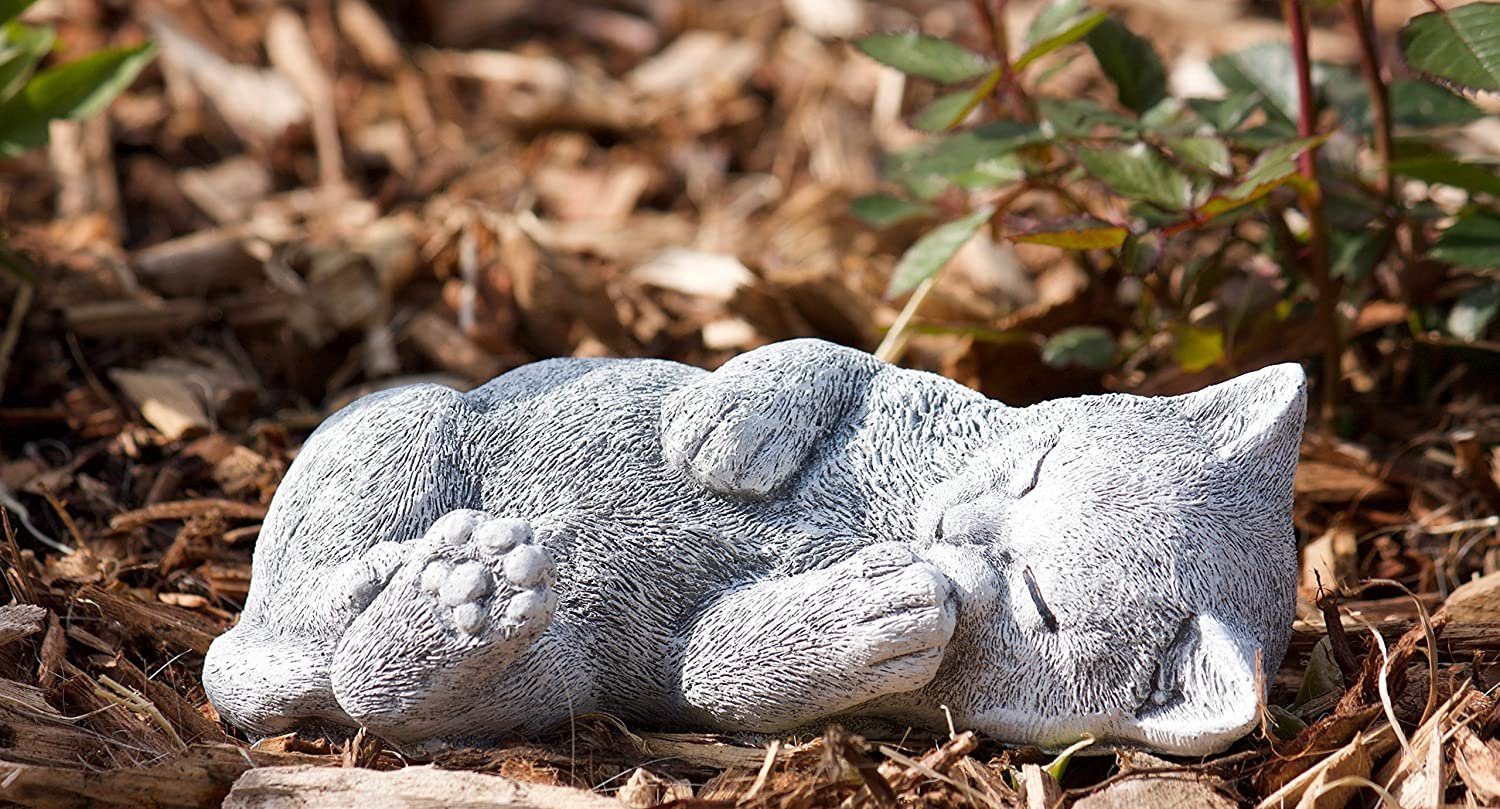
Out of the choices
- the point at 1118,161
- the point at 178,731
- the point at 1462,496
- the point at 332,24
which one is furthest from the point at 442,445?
the point at 332,24

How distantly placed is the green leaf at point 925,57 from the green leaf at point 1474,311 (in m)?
1.02

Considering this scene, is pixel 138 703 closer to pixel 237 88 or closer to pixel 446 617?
pixel 446 617

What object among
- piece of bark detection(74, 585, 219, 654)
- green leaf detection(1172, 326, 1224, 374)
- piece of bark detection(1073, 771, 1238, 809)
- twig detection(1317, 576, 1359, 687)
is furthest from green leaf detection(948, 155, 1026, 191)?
piece of bark detection(74, 585, 219, 654)

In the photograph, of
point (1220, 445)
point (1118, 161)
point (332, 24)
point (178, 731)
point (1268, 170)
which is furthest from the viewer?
point (332, 24)

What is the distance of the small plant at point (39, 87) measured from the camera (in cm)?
293

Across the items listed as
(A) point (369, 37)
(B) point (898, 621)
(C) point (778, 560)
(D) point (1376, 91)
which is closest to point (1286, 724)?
(B) point (898, 621)

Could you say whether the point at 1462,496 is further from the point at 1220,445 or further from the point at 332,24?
the point at 332,24

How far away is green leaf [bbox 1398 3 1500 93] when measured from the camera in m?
2.14

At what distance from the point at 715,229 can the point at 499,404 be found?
2.09 meters

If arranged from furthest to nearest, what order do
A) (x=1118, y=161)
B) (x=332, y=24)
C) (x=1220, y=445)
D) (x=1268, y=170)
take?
(x=332, y=24) → (x=1118, y=161) → (x=1268, y=170) → (x=1220, y=445)

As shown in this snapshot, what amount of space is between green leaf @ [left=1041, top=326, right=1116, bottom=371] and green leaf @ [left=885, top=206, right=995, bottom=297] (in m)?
0.35

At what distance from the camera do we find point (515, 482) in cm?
199

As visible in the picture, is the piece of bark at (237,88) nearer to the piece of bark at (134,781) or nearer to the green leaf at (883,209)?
the green leaf at (883,209)

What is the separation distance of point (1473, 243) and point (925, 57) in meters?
1.07
